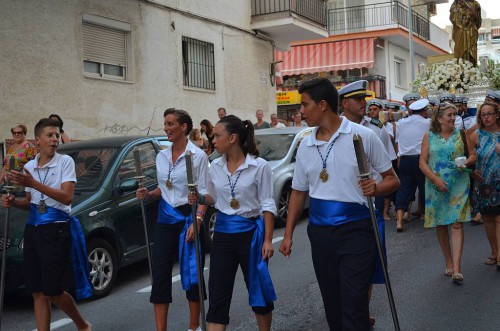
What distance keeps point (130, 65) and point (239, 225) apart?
462 inches

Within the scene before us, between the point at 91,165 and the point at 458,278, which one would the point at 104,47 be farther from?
the point at 458,278

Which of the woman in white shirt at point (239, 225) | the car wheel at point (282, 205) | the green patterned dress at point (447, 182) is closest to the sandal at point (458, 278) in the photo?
the green patterned dress at point (447, 182)

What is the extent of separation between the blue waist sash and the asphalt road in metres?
1.85

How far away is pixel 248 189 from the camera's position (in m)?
4.62

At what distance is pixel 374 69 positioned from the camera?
102ft

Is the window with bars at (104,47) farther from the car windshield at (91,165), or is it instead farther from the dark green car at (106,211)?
the car windshield at (91,165)

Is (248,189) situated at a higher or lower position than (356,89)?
lower

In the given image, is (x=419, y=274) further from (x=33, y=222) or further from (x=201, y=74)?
(x=201, y=74)

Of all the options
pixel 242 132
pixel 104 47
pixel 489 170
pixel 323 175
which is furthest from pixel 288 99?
pixel 323 175

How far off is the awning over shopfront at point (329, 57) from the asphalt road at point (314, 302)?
2269cm

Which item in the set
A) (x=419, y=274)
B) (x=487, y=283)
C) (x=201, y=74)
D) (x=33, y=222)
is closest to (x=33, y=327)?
(x=33, y=222)

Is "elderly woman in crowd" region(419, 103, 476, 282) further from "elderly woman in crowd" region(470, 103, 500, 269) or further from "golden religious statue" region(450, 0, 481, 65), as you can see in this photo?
"golden religious statue" region(450, 0, 481, 65)

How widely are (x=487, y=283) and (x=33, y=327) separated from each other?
4446mm

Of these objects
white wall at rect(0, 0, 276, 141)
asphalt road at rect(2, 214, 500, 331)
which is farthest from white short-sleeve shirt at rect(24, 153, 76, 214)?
white wall at rect(0, 0, 276, 141)
